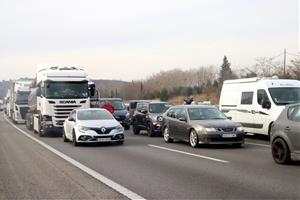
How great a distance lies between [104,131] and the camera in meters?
18.8

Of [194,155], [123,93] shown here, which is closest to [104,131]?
[194,155]

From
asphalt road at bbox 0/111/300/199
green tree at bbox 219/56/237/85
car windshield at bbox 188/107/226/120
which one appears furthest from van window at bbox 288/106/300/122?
green tree at bbox 219/56/237/85

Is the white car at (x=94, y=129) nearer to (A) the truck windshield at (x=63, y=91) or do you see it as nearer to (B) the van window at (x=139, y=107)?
(A) the truck windshield at (x=63, y=91)

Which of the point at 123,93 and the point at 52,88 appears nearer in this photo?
the point at 52,88

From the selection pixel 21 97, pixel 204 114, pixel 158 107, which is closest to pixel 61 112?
pixel 158 107

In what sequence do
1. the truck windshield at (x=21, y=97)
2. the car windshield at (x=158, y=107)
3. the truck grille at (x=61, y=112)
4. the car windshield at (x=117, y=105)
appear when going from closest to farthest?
the car windshield at (x=158, y=107) → the truck grille at (x=61, y=112) → the car windshield at (x=117, y=105) → the truck windshield at (x=21, y=97)

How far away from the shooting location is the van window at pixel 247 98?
21141 mm

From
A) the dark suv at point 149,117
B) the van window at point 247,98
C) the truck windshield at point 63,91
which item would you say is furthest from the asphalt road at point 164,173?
the truck windshield at point 63,91

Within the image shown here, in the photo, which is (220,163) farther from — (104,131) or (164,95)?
(164,95)

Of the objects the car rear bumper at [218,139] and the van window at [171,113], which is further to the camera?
the van window at [171,113]

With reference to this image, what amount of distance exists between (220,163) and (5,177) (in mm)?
5055

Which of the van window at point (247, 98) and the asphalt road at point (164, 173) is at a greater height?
the van window at point (247, 98)

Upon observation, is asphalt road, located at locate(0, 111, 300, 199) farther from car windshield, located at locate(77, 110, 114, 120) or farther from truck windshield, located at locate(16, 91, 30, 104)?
truck windshield, located at locate(16, 91, 30, 104)

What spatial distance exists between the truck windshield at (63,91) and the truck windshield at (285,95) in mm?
10011
